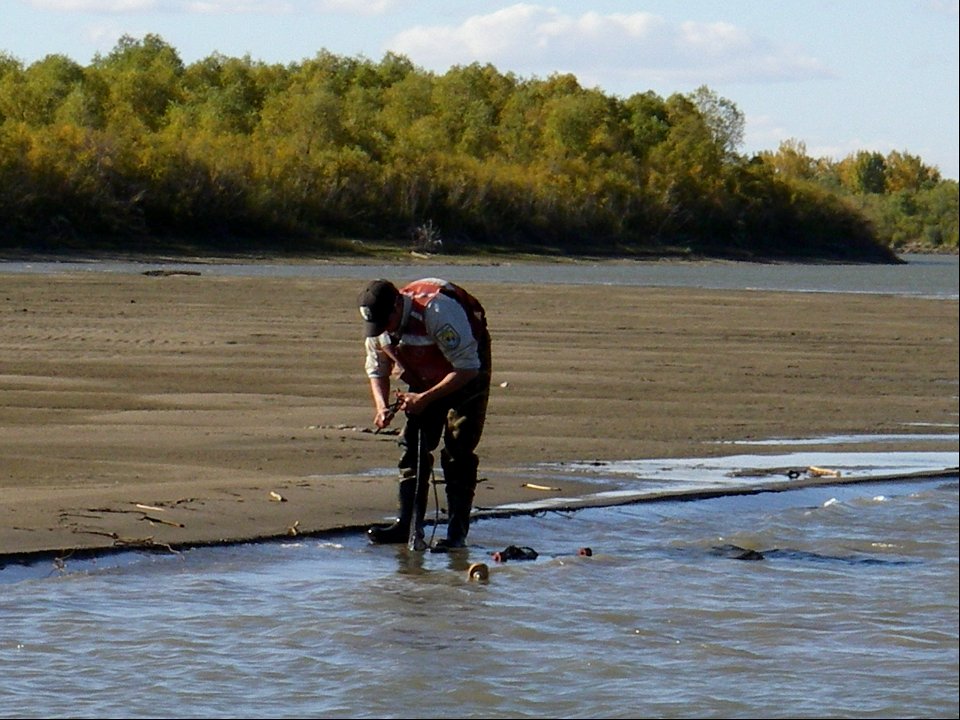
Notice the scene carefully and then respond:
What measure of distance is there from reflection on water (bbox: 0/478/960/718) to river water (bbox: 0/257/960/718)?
0.02 m

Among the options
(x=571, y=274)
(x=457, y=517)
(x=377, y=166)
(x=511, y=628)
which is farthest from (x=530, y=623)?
(x=377, y=166)

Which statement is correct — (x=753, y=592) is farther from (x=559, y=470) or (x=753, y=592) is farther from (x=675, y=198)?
(x=675, y=198)

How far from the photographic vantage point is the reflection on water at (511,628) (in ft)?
22.6

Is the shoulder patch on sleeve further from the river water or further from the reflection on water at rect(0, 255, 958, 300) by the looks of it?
the reflection on water at rect(0, 255, 958, 300)

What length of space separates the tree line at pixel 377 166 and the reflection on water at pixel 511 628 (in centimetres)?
3486

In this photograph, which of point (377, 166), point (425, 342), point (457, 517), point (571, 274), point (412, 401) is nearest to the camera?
point (425, 342)

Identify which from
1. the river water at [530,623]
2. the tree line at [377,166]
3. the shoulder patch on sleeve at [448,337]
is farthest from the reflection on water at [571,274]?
the shoulder patch on sleeve at [448,337]

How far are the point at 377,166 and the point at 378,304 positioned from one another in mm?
59112

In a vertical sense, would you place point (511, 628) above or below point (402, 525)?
below

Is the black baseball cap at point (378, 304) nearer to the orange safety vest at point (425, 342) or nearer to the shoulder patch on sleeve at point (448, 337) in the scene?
the orange safety vest at point (425, 342)

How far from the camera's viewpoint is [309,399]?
607 inches

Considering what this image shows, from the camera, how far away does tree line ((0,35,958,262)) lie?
52500mm

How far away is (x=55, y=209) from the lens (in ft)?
158

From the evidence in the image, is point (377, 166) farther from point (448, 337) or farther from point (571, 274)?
point (448, 337)
